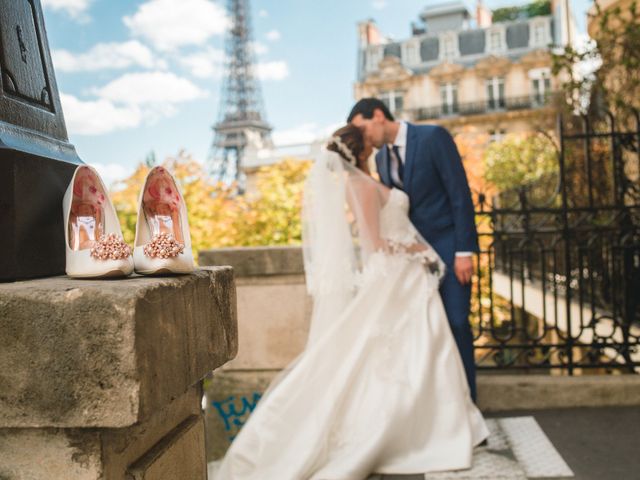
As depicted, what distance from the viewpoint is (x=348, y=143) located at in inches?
158

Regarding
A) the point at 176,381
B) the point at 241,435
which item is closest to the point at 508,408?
the point at 241,435

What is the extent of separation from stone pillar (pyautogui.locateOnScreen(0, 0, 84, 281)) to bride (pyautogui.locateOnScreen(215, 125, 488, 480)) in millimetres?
2046

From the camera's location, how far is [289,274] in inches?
168

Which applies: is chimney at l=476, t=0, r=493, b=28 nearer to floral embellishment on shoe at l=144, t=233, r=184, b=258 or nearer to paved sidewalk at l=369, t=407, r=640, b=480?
paved sidewalk at l=369, t=407, r=640, b=480

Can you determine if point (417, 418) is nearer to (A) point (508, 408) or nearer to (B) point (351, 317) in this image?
(B) point (351, 317)

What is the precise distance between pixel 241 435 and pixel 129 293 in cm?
237

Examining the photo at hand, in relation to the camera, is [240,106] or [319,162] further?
[240,106]

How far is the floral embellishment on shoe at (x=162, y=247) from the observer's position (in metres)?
1.44

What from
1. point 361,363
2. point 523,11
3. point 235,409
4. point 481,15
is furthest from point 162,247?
point 523,11

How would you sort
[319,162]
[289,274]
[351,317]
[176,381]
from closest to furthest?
[176,381]
[351,317]
[319,162]
[289,274]

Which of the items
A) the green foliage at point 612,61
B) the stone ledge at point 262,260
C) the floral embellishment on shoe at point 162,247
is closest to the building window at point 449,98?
the green foliage at point 612,61

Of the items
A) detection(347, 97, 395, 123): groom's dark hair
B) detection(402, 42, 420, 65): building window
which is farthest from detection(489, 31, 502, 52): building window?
detection(347, 97, 395, 123): groom's dark hair

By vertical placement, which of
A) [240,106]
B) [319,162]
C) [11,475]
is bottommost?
[11,475]

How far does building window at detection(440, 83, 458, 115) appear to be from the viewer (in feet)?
147
